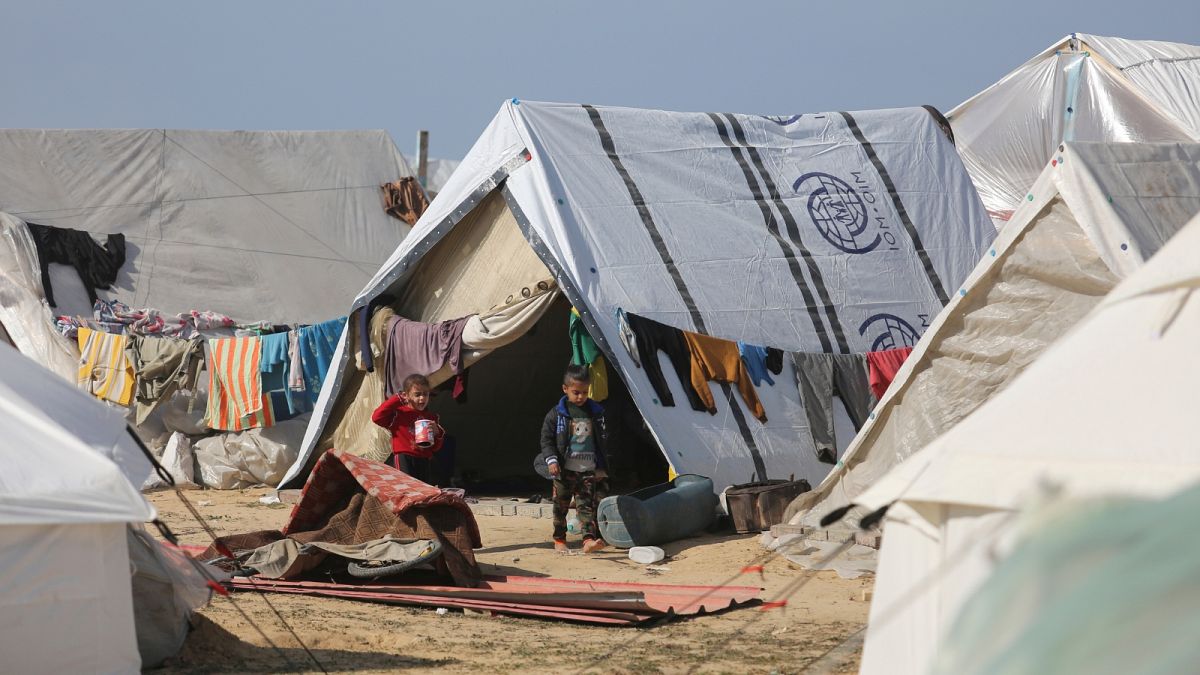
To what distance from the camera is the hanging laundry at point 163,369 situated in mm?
12078

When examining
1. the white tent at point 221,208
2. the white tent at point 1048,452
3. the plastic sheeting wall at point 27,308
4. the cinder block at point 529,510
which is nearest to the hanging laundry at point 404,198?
the white tent at point 221,208

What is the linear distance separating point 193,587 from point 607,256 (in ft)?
17.0

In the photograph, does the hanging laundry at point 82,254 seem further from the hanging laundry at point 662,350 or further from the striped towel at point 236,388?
the hanging laundry at point 662,350

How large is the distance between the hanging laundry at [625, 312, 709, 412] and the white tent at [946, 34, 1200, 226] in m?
6.93

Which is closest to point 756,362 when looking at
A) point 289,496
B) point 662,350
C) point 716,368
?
point 716,368

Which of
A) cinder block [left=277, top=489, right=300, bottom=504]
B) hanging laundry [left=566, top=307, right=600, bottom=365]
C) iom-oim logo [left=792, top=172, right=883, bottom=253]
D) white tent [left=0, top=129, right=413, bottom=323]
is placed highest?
white tent [left=0, top=129, right=413, bottom=323]

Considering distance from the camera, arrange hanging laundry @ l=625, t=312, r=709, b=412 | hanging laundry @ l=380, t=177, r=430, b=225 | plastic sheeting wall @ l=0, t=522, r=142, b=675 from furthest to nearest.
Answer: hanging laundry @ l=380, t=177, r=430, b=225 → hanging laundry @ l=625, t=312, r=709, b=412 → plastic sheeting wall @ l=0, t=522, r=142, b=675

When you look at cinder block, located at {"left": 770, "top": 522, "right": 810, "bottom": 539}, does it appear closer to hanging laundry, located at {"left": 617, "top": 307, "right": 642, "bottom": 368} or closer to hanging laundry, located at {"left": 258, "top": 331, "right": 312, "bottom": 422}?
hanging laundry, located at {"left": 617, "top": 307, "right": 642, "bottom": 368}

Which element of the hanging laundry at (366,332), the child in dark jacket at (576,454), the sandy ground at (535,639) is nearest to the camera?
the sandy ground at (535,639)

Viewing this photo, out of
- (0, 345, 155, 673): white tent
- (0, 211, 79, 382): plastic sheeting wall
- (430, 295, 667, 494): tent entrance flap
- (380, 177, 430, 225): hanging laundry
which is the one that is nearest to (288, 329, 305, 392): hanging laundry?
(430, 295, 667, 494): tent entrance flap

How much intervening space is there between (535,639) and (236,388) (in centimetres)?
710

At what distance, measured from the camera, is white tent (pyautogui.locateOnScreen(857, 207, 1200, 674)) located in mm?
3072

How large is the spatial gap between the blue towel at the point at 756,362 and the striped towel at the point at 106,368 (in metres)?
6.01

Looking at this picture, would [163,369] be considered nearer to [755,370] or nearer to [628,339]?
[628,339]
